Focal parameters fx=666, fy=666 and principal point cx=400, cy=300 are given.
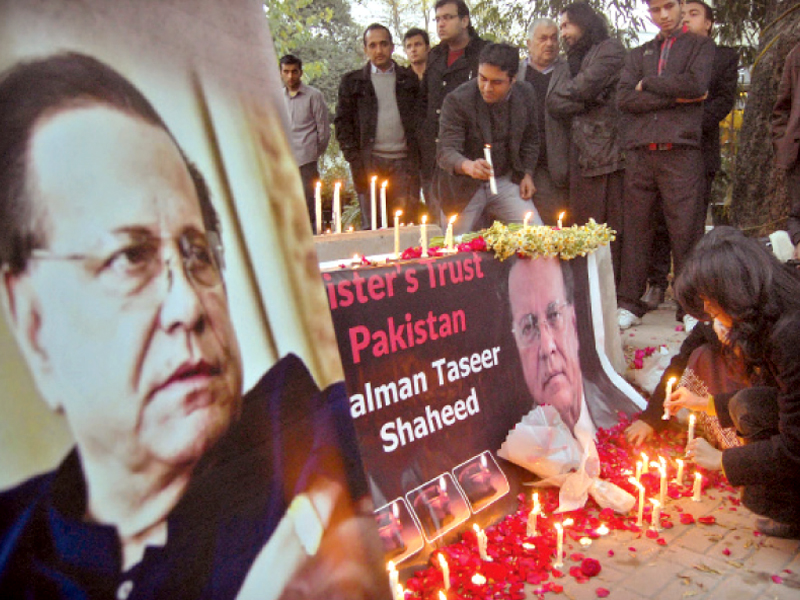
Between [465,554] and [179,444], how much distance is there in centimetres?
165

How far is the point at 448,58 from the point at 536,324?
327 centimetres

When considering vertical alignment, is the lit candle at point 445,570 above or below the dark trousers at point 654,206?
below

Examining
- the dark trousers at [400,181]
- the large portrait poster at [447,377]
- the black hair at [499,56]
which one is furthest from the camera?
the dark trousers at [400,181]

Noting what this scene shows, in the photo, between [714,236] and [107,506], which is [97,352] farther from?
[714,236]

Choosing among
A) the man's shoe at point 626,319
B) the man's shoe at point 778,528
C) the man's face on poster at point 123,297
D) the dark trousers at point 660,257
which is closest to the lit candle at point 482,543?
the man's shoe at point 778,528

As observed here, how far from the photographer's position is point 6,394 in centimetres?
104

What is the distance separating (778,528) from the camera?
8.95 ft

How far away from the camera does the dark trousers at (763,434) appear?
Answer: 2.62 meters

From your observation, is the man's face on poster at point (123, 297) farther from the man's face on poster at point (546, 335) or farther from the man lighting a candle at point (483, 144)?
the man lighting a candle at point (483, 144)

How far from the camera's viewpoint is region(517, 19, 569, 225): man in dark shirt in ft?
18.8

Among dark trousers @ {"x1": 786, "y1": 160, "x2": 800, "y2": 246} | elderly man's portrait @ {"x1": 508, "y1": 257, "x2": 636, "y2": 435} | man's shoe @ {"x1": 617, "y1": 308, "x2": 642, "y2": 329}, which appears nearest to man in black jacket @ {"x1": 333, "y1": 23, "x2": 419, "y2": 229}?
man's shoe @ {"x1": 617, "y1": 308, "x2": 642, "y2": 329}

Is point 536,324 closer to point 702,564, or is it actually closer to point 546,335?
point 546,335

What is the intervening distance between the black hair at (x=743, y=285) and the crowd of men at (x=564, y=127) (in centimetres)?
215

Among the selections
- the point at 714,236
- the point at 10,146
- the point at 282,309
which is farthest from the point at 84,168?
the point at 714,236
